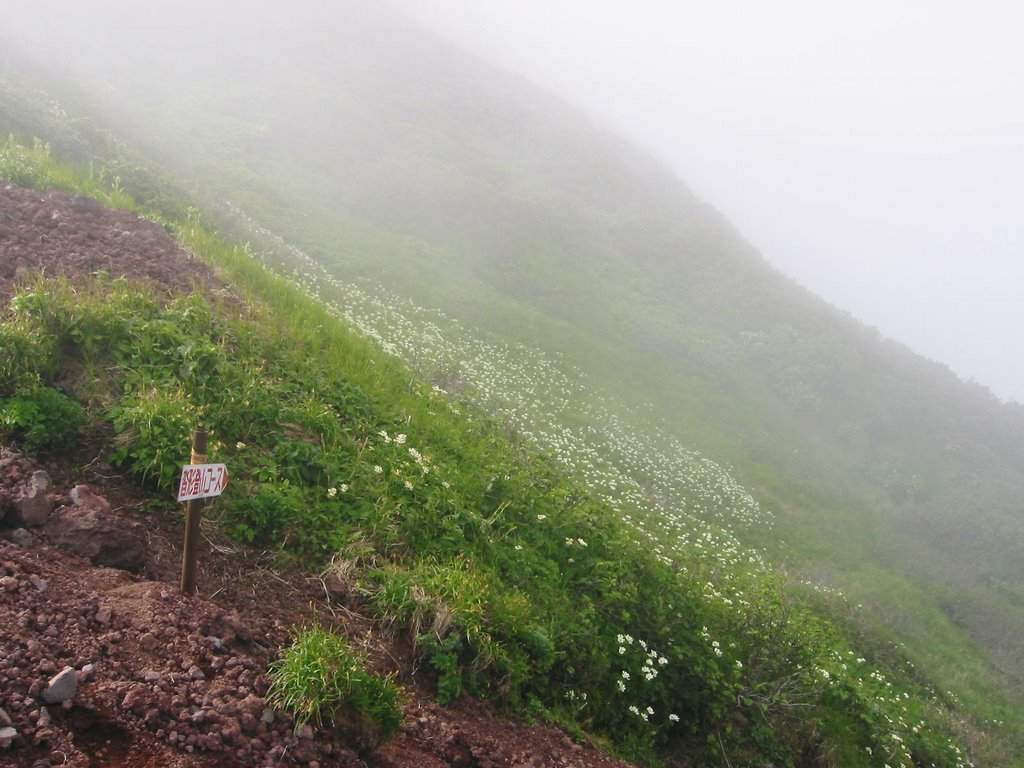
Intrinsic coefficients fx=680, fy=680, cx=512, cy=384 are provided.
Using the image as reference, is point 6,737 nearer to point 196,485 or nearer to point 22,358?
point 196,485

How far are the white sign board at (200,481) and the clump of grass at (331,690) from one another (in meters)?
1.03

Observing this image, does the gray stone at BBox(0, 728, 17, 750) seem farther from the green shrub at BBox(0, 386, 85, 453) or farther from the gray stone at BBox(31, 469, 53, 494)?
the green shrub at BBox(0, 386, 85, 453)

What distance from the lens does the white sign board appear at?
3762 mm

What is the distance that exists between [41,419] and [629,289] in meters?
30.6

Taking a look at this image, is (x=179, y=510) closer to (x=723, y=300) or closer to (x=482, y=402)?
(x=482, y=402)

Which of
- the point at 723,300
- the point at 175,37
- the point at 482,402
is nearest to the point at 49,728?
the point at 482,402

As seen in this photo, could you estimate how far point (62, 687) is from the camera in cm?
315

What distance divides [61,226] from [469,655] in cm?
707

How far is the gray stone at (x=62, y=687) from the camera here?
10.2ft

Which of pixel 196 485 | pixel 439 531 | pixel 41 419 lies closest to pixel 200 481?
pixel 196 485

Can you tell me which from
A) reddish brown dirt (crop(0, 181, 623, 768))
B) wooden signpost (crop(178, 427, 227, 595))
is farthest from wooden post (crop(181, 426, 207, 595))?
reddish brown dirt (crop(0, 181, 623, 768))

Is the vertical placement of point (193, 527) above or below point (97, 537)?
above

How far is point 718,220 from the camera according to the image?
50906 mm

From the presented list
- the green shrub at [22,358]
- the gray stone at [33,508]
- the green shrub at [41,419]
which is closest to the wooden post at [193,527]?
the gray stone at [33,508]
